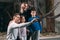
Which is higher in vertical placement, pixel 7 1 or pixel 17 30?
pixel 7 1

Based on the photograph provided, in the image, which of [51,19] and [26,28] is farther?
[51,19]

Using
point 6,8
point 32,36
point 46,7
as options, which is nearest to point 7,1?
point 6,8

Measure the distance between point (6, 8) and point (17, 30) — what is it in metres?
8.24

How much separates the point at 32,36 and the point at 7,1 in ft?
25.6

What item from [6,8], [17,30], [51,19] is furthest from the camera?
[6,8]

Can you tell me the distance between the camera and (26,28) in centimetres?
654

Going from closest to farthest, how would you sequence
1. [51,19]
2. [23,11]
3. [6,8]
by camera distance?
1. [23,11]
2. [51,19]
3. [6,8]

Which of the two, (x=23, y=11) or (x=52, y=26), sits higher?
(x=23, y=11)

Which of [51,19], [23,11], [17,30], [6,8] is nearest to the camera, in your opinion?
[17,30]

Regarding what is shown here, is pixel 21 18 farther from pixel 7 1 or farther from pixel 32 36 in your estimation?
pixel 7 1

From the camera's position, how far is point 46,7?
1388 centimetres

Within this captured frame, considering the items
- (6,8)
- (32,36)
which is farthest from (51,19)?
(32,36)

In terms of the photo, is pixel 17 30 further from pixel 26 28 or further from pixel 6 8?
pixel 6 8

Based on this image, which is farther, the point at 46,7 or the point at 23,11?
the point at 46,7
